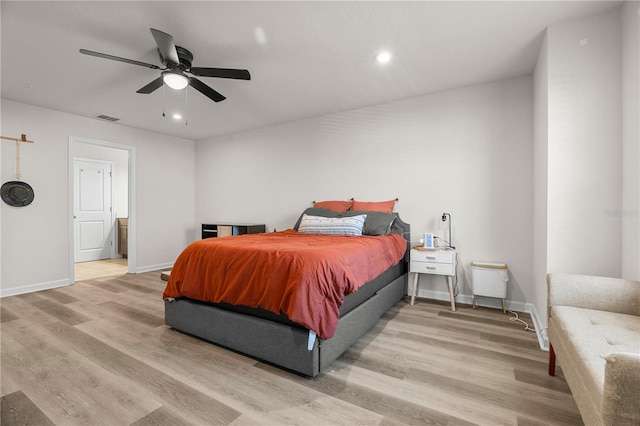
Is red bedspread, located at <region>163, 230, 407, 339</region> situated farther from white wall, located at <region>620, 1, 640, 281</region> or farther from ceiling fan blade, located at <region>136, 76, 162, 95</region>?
white wall, located at <region>620, 1, 640, 281</region>

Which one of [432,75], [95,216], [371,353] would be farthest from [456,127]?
[95,216]

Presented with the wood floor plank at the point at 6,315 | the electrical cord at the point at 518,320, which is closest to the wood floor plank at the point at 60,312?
the wood floor plank at the point at 6,315

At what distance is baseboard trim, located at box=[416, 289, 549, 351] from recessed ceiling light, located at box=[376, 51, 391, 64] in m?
2.69

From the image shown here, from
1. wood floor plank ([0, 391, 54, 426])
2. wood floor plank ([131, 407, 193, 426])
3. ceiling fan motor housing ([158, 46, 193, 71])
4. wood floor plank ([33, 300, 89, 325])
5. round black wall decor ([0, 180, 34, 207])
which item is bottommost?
wood floor plank ([0, 391, 54, 426])

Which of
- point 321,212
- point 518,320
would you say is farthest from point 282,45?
point 518,320

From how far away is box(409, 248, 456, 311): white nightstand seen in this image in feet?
10.3

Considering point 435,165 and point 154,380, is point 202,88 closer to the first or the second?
point 154,380

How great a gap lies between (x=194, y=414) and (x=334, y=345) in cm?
90

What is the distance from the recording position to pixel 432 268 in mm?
3227

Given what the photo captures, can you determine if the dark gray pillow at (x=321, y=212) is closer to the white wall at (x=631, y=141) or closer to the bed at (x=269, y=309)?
the bed at (x=269, y=309)

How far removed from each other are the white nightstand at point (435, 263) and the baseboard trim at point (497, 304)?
25cm

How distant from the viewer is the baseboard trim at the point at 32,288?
12.2 feet

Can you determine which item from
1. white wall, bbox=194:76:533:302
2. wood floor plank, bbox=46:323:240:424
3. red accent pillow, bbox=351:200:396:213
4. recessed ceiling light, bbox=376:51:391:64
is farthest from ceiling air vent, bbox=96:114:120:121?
recessed ceiling light, bbox=376:51:391:64

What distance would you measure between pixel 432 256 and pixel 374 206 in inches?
39.4
